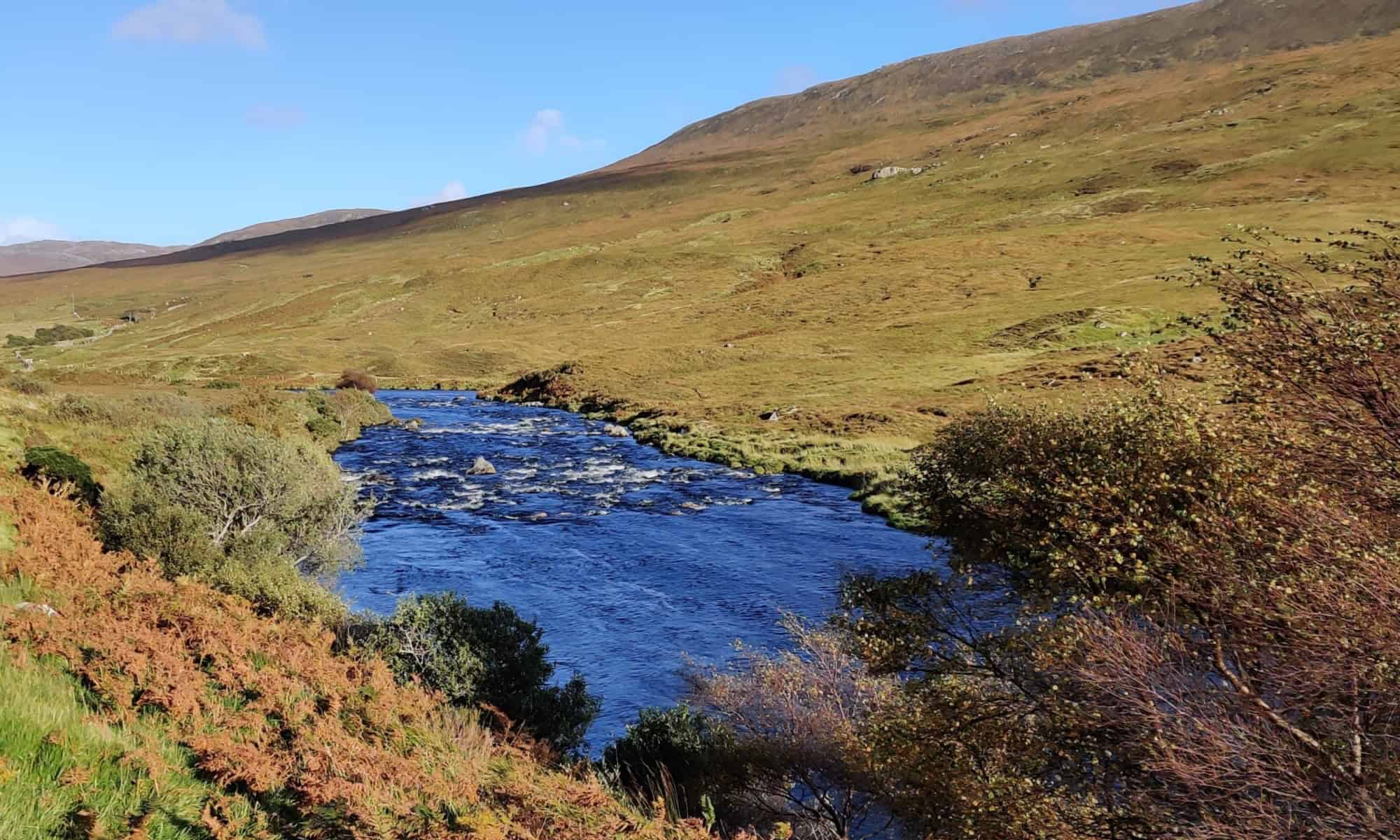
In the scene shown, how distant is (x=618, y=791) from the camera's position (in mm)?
14336

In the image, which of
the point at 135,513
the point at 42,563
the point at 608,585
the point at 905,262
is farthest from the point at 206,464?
the point at 905,262

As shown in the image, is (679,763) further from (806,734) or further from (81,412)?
(81,412)

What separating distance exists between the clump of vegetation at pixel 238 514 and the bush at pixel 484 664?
2.86m

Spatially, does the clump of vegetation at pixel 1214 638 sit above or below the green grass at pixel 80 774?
below

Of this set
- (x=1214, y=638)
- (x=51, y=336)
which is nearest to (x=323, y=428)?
(x=1214, y=638)

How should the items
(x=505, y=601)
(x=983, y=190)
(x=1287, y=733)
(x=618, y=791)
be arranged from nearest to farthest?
(x=1287, y=733) < (x=618, y=791) < (x=505, y=601) < (x=983, y=190)

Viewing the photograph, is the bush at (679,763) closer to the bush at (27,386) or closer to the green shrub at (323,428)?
the green shrub at (323,428)

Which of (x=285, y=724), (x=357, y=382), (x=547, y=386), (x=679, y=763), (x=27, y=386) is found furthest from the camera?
(x=357, y=382)

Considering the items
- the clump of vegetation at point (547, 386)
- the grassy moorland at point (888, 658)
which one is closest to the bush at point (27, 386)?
the grassy moorland at point (888, 658)

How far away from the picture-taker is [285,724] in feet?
35.3

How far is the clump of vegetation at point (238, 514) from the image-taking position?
20.3m

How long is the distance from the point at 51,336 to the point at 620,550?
17028cm

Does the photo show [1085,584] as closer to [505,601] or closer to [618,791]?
[618,791]

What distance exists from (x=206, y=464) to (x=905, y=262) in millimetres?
112916
